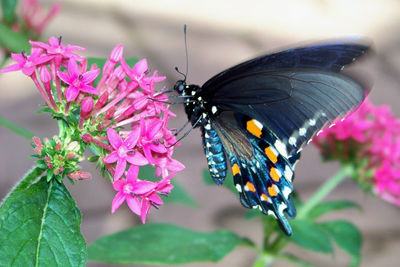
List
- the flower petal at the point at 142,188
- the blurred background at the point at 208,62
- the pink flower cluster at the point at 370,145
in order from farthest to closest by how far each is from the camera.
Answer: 1. the blurred background at the point at 208,62
2. the pink flower cluster at the point at 370,145
3. the flower petal at the point at 142,188

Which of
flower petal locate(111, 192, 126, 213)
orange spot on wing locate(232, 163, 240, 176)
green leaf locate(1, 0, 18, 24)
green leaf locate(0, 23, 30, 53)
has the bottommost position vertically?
orange spot on wing locate(232, 163, 240, 176)

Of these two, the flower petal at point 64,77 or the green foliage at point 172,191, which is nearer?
the flower petal at point 64,77

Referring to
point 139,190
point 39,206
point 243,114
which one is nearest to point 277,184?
point 243,114

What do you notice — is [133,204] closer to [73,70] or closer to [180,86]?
[73,70]

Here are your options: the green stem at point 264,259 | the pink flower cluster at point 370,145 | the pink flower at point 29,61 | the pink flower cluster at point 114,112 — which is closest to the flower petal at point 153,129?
the pink flower cluster at point 114,112

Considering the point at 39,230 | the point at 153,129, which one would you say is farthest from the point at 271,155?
the point at 39,230

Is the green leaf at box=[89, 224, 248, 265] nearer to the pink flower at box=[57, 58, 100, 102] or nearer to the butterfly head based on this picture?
the butterfly head

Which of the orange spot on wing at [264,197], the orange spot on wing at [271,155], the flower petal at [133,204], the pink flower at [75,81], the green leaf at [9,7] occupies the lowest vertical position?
the orange spot on wing at [264,197]

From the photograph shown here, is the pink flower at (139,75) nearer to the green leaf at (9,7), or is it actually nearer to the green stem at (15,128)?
the green stem at (15,128)

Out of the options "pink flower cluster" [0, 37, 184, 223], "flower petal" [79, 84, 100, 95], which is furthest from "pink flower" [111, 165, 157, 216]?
"flower petal" [79, 84, 100, 95]
